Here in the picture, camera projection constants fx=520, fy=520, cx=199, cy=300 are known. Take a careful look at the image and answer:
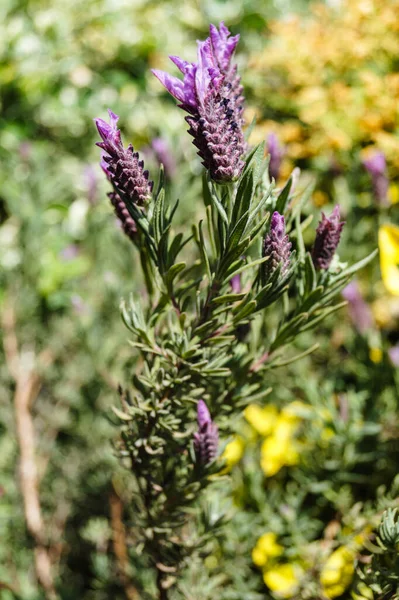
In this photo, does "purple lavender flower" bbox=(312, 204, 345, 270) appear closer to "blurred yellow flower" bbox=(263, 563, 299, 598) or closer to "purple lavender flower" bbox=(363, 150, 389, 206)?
"purple lavender flower" bbox=(363, 150, 389, 206)

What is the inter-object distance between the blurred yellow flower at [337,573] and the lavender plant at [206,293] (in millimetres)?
247

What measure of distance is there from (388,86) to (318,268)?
3.81 feet

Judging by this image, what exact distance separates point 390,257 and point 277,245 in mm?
449

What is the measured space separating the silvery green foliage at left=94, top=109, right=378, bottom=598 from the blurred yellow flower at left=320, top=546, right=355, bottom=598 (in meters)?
0.25

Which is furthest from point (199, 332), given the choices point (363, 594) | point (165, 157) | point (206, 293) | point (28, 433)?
point (28, 433)

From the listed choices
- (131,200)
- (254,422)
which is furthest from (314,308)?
(254,422)

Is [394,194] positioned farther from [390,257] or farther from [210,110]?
[210,110]

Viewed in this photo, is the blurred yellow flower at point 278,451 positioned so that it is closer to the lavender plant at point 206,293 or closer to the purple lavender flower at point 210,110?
the lavender plant at point 206,293

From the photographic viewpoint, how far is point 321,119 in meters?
1.59

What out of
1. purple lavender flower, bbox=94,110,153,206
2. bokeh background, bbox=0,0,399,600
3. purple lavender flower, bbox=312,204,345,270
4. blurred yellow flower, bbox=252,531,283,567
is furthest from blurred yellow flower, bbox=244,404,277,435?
purple lavender flower, bbox=94,110,153,206

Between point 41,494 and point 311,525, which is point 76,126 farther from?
point 311,525

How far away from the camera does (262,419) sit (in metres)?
1.15

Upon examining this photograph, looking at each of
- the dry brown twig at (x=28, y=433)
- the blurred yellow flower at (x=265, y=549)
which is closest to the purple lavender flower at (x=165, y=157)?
the dry brown twig at (x=28, y=433)

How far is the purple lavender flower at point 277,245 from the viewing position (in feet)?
1.60
